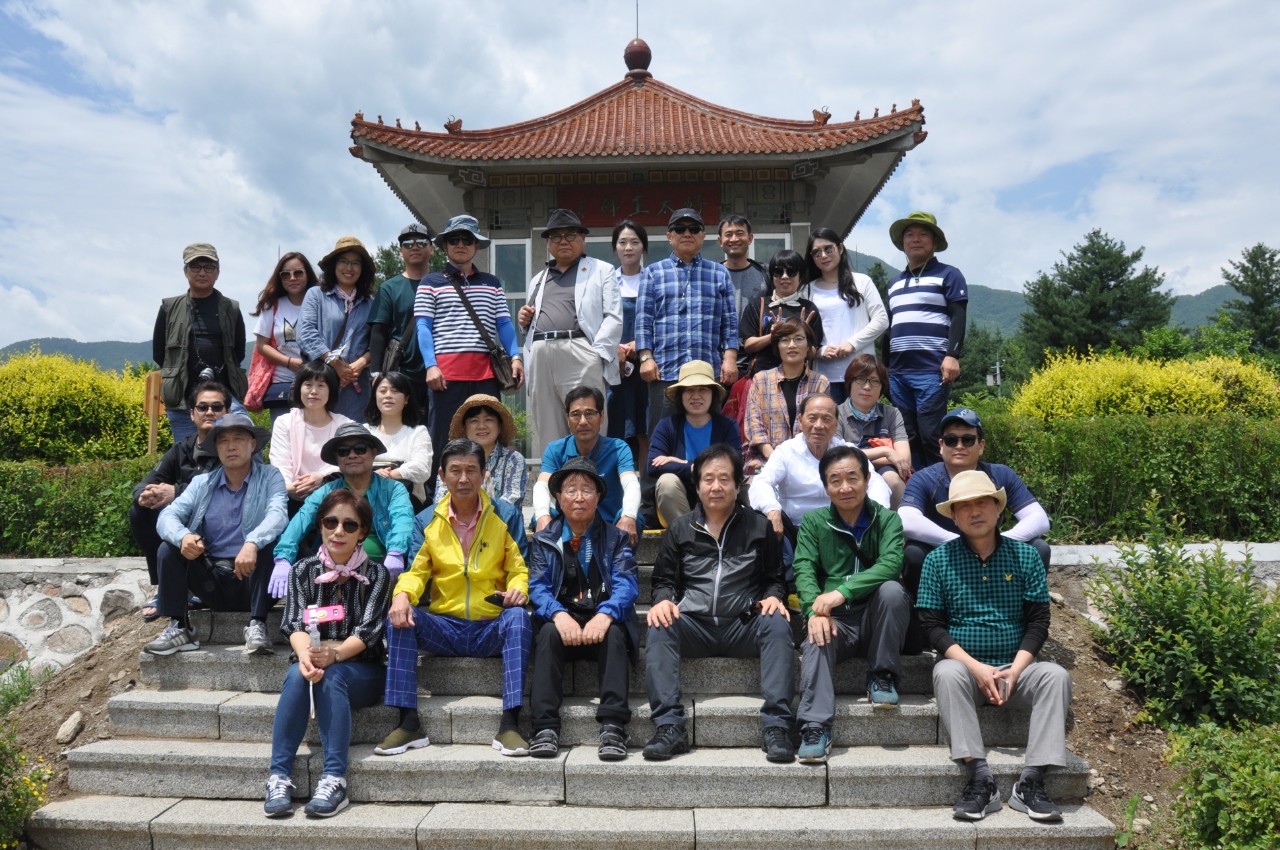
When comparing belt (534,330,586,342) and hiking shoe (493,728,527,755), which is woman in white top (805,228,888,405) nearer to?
belt (534,330,586,342)

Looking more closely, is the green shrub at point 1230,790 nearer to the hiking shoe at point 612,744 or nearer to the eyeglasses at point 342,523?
the hiking shoe at point 612,744

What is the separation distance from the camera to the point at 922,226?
5.73m

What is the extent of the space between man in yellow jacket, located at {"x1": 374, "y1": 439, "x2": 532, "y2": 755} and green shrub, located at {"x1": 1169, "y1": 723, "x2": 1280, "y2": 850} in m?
2.97

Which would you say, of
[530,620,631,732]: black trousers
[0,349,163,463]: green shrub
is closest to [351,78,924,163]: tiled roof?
[0,349,163,463]: green shrub

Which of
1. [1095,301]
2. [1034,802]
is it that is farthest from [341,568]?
[1095,301]

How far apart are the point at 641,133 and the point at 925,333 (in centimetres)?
779

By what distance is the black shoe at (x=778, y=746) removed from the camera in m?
3.84

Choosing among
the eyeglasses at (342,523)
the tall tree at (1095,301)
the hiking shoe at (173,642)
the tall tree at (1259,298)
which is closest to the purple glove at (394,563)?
the eyeglasses at (342,523)

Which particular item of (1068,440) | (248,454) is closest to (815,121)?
Answer: (1068,440)

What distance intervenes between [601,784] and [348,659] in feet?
4.47

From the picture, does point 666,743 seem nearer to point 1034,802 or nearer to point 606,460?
point 1034,802

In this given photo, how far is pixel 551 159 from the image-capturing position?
11289 millimetres

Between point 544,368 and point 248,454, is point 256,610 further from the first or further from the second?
point 544,368

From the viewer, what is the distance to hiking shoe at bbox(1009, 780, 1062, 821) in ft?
11.8
